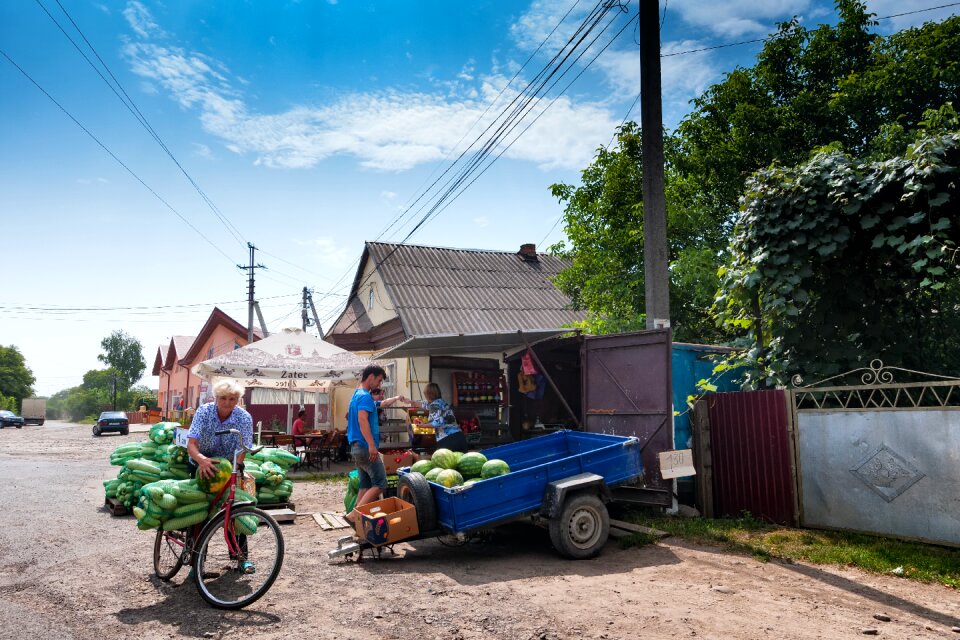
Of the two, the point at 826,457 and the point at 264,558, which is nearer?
the point at 264,558

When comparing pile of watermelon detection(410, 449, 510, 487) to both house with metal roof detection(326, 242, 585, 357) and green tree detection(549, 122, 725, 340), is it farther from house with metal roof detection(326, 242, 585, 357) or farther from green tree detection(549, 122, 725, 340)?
house with metal roof detection(326, 242, 585, 357)

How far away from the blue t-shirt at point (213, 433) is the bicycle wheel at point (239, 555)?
1.94ft

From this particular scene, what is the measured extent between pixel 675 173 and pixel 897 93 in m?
5.28

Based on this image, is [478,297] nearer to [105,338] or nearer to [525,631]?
[525,631]

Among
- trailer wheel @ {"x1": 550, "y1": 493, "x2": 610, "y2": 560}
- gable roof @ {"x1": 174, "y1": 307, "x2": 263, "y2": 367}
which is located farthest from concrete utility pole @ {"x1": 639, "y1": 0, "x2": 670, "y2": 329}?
gable roof @ {"x1": 174, "y1": 307, "x2": 263, "y2": 367}

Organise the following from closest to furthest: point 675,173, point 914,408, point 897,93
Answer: point 914,408, point 897,93, point 675,173

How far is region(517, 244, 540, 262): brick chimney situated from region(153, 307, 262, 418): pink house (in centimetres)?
1503

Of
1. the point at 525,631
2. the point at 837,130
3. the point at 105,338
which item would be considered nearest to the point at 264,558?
the point at 525,631

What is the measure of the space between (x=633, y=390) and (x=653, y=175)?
298cm

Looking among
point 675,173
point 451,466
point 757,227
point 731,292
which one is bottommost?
point 451,466

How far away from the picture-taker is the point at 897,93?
1526cm

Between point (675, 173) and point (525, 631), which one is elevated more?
point (675, 173)

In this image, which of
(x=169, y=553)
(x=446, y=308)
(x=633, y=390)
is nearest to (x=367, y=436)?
(x=169, y=553)

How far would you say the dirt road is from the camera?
15.2 ft
